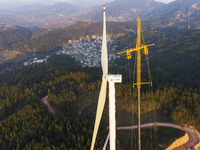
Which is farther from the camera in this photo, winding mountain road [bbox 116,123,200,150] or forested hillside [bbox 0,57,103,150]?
forested hillside [bbox 0,57,103,150]

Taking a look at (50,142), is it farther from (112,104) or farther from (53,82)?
(53,82)

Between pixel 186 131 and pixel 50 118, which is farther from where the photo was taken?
pixel 50 118

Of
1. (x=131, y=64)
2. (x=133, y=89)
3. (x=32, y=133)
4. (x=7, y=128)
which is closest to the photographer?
(x=32, y=133)

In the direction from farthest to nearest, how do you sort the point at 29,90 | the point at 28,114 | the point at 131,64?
the point at 131,64 < the point at 29,90 < the point at 28,114

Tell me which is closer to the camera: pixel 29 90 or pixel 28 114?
pixel 28 114

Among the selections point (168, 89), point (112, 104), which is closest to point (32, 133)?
point (112, 104)

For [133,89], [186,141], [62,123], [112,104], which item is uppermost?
[112,104]

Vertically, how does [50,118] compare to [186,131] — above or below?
above

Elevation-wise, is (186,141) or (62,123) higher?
(62,123)

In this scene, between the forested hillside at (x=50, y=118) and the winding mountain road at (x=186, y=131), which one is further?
the forested hillside at (x=50, y=118)

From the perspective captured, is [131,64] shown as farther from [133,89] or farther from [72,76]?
[133,89]

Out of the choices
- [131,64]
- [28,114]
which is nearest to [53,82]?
[28,114]
